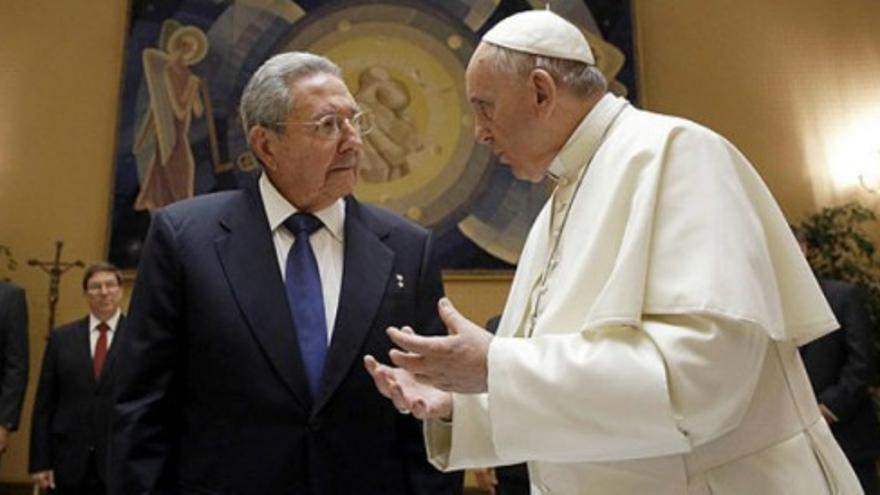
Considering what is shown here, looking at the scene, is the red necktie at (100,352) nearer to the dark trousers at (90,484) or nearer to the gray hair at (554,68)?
the dark trousers at (90,484)

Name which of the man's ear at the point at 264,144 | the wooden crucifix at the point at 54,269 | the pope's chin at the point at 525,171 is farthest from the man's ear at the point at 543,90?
the wooden crucifix at the point at 54,269

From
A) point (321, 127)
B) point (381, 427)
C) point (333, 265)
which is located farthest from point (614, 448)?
point (321, 127)

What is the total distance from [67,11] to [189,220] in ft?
18.8

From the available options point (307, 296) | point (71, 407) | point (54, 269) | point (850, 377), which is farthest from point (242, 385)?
point (54, 269)

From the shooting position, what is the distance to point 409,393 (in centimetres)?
162

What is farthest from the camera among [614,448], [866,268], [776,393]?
[866,268]

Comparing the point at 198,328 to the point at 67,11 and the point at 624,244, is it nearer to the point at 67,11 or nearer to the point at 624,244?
the point at 624,244

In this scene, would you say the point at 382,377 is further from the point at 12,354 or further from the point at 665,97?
the point at 665,97

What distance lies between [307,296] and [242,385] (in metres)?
0.27

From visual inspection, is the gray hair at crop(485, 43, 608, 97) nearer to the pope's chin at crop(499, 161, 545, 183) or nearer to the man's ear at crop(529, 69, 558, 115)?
the man's ear at crop(529, 69, 558, 115)

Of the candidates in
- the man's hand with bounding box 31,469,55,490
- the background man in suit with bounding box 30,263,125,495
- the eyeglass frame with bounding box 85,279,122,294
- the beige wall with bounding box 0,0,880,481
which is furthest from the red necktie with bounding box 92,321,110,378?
the beige wall with bounding box 0,0,880,481

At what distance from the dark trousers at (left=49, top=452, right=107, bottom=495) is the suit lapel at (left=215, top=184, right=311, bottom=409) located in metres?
3.06

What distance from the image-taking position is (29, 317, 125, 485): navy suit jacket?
448 centimetres

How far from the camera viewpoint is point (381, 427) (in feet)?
6.36
